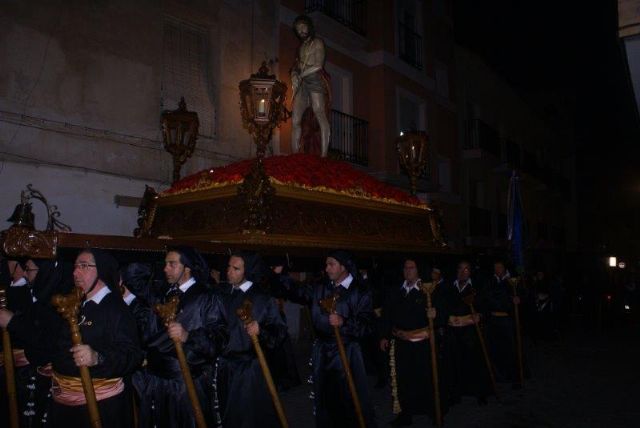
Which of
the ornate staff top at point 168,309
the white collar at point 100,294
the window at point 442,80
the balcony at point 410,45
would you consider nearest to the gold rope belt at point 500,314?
the ornate staff top at point 168,309

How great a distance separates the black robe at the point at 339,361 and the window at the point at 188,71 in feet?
17.7

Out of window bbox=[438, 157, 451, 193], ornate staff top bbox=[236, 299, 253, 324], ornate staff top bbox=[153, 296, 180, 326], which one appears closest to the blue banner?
window bbox=[438, 157, 451, 193]

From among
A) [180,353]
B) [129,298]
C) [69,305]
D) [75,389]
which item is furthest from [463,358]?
[69,305]

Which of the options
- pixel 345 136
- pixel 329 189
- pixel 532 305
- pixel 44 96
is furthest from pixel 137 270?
pixel 532 305

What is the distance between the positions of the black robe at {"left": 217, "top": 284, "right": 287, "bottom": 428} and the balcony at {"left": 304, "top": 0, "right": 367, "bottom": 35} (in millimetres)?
8858

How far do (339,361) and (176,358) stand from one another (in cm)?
170

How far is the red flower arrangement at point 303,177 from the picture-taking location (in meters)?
5.74

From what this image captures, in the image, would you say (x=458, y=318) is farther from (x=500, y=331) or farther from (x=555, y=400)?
(x=555, y=400)

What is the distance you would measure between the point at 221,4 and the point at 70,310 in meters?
8.41

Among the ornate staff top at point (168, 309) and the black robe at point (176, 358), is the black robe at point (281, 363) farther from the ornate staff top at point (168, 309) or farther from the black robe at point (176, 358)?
the ornate staff top at point (168, 309)

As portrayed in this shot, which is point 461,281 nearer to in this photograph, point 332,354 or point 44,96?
point 332,354

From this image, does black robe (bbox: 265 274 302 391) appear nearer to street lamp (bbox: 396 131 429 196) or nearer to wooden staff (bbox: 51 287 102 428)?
wooden staff (bbox: 51 287 102 428)

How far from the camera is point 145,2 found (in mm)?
8891

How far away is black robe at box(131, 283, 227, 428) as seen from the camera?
12.5ft
